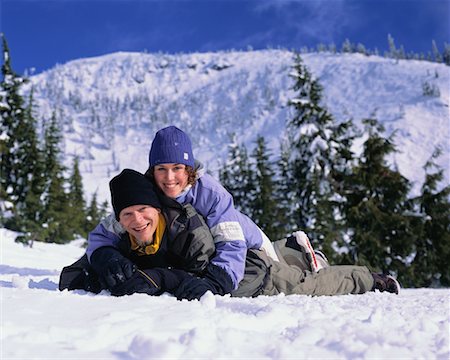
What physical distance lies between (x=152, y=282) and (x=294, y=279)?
65.3 inches

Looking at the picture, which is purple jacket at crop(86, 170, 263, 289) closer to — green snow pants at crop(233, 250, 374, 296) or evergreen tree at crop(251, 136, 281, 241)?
green snow pants at crop(233, 250, 374, 296)

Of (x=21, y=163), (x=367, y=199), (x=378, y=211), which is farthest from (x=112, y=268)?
(x=21, y=163)

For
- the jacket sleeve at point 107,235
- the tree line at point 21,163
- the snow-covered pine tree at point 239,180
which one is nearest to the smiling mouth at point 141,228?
the jacket sleeve at point 107,235

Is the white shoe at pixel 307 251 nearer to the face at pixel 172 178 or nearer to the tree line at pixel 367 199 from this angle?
the face at pixel 172 178

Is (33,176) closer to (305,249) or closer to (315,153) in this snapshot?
(315,153)

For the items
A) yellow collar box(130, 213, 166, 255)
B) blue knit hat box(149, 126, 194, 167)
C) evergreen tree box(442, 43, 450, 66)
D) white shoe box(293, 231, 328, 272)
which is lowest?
white shoe box(293, 231, 328, 272)

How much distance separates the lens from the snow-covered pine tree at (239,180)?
Answer: 92.0 feet

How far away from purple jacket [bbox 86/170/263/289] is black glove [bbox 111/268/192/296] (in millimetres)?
361

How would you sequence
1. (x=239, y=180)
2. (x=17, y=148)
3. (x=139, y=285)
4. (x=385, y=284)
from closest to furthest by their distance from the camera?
(x=139, y=285), (x=385, y=284), (x=17, y=148), (x=239, y=180)

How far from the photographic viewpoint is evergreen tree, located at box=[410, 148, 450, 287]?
1552 centimetres

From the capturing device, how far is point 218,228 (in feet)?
12.9

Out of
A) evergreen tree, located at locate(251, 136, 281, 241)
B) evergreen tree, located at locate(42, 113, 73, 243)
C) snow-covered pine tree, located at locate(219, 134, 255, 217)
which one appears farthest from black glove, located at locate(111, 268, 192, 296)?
snow-covered pine tree, located at locate(219, 134, 255, 217)

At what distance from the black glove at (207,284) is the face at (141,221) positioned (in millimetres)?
585

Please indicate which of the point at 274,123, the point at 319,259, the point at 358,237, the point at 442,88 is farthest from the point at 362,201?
the point at 274,123
